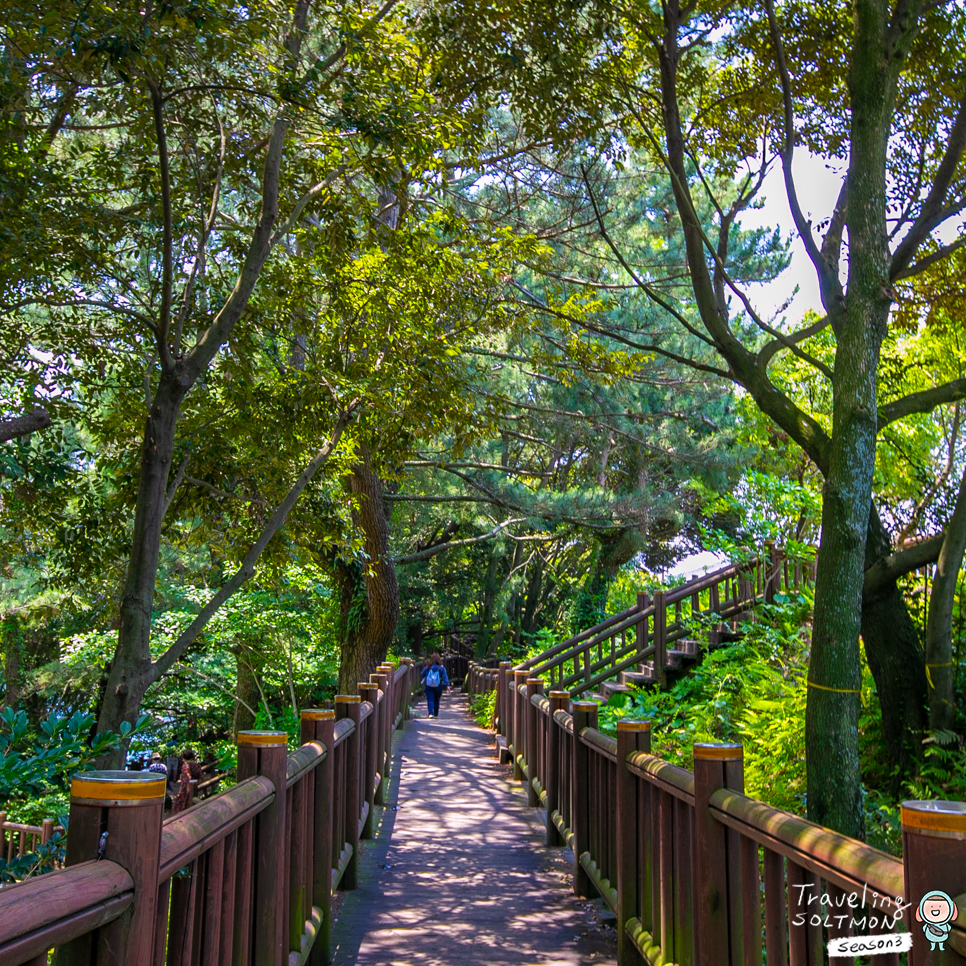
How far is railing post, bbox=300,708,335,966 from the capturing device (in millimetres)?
4366

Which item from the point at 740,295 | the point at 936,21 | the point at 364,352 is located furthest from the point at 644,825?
the point at 936,21

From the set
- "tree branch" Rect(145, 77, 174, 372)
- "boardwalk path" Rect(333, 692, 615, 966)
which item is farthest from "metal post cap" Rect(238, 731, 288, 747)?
"tree branch" Rect(145, 77, 174, 372)

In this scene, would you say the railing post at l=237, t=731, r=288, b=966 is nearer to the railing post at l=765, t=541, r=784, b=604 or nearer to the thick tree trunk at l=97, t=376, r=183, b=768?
the thick tree trunk at l=97, t=376, r=183, b=768

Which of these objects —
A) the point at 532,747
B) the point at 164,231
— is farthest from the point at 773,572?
the point at 164,231

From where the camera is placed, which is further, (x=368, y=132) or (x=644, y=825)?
(x=368, y=132)

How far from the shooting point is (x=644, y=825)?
3906mm

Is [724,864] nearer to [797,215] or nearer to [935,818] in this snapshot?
[935,818]

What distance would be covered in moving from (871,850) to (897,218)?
658 centimetres

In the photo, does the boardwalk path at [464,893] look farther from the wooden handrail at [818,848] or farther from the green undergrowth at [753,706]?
the wooden handrail at [818,848]

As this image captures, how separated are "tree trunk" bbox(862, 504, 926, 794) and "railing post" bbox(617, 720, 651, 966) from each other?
3075 millimetres

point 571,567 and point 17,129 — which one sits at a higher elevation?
point 17,129

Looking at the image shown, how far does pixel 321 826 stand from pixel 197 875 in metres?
2.27

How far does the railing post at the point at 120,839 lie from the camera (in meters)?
1.80

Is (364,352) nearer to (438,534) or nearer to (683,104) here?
(683,104)
